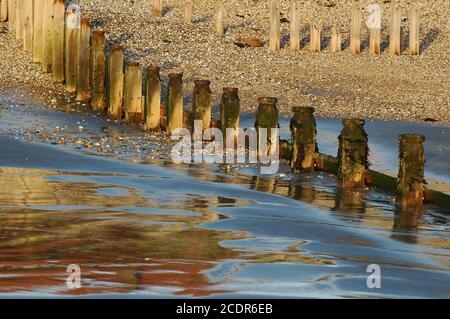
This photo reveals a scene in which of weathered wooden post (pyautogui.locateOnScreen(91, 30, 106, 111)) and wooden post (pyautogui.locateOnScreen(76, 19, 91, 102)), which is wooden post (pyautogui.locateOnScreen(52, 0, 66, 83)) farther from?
weathered wooden post (pyautogui.locateOnScreen(91, 30, 106, 111))

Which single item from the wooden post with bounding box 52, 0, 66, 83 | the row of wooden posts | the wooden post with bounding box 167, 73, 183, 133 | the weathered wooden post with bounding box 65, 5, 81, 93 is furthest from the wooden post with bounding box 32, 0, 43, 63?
the wooden post with bounding box 167, 73, 183, 133

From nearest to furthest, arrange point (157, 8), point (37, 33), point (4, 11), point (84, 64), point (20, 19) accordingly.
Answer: point (84, 64)
point (37, 33)
point (20, 19)
point (4, 11)
point (157, 8)

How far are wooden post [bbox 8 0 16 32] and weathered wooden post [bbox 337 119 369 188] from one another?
1248cm

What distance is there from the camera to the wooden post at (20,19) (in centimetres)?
2267

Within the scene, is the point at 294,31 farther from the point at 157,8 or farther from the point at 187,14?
the point at 157,8

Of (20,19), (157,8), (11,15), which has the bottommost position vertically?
(20,19)

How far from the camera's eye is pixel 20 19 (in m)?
23.0

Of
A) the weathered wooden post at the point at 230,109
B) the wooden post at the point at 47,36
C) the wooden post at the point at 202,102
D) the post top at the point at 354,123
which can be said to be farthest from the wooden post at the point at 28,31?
the post top at the point at 354,123

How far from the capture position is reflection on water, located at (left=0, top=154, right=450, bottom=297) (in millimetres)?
7695

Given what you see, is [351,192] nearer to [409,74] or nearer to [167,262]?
[167,262]

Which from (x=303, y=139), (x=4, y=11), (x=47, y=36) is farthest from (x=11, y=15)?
(x=303, y=139)

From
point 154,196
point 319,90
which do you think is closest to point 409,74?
point 319,90

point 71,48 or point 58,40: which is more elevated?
point 58,40
